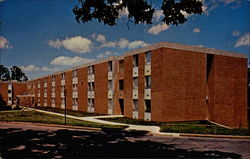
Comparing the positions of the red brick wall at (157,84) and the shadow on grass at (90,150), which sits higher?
the red brick wall at (157,84)

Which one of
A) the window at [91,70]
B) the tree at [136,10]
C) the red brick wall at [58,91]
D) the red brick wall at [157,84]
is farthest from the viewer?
the red brick wall at [58,91]

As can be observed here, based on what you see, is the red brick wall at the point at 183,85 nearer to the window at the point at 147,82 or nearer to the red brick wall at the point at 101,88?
the window at the point at 147,82

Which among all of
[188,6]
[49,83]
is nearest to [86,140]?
[188,6]

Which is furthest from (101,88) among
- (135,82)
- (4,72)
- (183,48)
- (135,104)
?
(4,72)

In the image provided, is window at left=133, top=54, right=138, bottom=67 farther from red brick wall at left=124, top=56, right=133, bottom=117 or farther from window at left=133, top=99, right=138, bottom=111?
window at left=133, top=99, right=138, bottom=111

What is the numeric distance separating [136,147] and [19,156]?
6.00 meters

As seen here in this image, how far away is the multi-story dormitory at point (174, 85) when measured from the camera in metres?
23.3

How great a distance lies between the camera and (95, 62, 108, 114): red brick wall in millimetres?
33031

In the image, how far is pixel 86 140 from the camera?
517 inches

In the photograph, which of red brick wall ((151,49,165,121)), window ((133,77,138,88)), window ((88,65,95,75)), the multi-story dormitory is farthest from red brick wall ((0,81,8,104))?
red brick wall ((151,49,165,121))

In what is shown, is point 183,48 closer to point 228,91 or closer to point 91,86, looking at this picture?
point 228,91

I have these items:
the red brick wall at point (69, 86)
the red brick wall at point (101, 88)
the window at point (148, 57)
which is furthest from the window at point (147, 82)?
the red brick wall at point (69, 86)

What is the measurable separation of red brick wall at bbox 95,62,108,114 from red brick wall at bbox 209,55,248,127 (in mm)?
15811

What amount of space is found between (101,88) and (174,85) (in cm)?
1439
